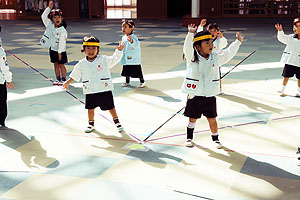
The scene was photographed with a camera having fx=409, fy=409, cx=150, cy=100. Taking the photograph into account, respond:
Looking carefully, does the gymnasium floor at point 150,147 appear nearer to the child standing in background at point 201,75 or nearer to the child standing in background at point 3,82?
the child standing in background at point 3,82

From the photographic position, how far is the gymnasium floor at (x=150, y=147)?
413 centimetres

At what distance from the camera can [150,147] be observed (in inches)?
207

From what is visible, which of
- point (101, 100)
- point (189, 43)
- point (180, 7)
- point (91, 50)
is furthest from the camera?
point (180, 7)

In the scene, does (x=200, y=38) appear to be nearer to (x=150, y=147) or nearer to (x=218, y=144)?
(x=218, y=144)

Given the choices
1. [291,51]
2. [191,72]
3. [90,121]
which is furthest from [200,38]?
[291,51]

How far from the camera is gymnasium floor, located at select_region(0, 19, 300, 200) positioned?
4133mm

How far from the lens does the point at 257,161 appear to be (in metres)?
4.78

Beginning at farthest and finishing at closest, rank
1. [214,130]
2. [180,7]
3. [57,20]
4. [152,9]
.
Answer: [180,7]
[152,9]
[57,20]
[214,130]

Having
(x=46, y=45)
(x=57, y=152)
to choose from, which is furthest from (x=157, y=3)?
(x=57, y=152)

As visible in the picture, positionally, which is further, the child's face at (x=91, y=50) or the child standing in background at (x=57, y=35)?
the child standing in background at (x=57, y=35)

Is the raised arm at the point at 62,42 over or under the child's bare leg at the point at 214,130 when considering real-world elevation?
over

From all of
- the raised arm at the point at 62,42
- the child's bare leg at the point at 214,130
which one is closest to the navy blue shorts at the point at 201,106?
the child's bare leg at the point at 214,130

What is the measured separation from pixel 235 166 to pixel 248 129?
136 centimetres

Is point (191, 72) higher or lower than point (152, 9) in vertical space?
lower
